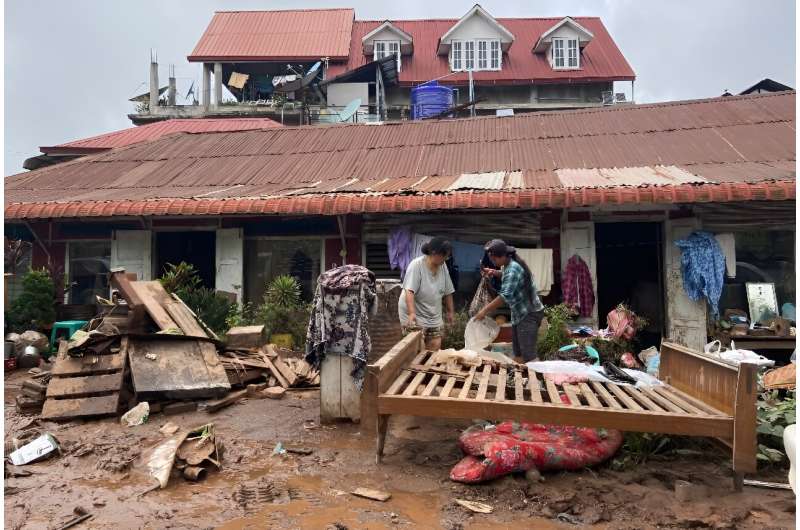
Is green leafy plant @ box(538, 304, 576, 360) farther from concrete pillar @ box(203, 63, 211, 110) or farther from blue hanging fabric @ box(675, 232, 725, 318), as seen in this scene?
concrete pillar @ box(203, 63, 211, 110)

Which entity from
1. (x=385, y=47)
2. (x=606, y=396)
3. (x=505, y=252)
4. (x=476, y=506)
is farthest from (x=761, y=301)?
(x=385, y=47)

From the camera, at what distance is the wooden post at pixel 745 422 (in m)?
3.07

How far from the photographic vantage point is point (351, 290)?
189 inches

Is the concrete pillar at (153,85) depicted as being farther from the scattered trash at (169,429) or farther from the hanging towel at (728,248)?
the hanging towel at (728,248)

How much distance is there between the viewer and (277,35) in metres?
27.9

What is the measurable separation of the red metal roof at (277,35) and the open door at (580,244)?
2189cm

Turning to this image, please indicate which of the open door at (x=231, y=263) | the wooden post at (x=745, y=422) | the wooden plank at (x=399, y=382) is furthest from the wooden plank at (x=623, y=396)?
the open door at (x=231, y=263)

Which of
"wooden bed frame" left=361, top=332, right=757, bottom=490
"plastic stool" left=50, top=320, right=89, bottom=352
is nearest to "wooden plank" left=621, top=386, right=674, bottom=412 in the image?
"wooden bed frame" left=361, top=332, right=757, bottom=490

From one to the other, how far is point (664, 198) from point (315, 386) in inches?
215

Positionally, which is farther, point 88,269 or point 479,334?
point 88,269

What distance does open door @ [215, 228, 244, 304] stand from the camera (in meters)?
9.23

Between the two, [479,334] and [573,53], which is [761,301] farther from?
[573,53]

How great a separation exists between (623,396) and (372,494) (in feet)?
6.41

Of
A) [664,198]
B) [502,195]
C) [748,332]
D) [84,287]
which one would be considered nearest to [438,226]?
[502,195]
